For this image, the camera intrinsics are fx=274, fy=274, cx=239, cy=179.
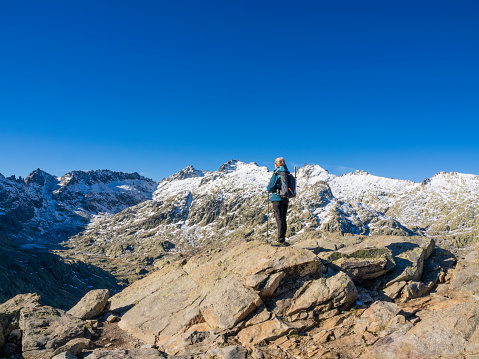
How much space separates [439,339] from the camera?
37.3ft

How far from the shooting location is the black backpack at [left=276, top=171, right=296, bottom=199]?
19.3m

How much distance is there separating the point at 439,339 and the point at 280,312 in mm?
7305

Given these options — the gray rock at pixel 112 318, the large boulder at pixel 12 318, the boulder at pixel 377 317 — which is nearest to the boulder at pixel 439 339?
the boulder at pixel 377 317

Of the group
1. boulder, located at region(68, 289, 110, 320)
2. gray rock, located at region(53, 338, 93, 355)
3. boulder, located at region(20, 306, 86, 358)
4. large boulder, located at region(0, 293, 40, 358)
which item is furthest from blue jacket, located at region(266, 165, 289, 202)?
large boulder, located at region(0, 293, 40, 358)

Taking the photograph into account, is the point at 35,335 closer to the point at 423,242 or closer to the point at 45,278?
the point at 423,242

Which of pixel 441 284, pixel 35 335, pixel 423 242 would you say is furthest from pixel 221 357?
pixel 423 242

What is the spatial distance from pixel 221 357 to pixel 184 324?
5.26m

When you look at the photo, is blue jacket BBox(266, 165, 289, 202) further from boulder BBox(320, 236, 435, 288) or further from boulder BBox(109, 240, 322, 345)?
boulder BBox(320, 236, 435, 288)

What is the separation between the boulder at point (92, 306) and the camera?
1956 cm

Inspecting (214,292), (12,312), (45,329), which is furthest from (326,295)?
(12,312)

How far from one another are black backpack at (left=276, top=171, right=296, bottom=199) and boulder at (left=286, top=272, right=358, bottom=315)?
599 centimetres

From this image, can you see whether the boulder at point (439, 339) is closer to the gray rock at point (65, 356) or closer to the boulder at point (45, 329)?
the gray rock at point (65, 356)

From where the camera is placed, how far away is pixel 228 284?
17.1 meters

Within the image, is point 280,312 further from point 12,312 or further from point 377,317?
point 12,312
